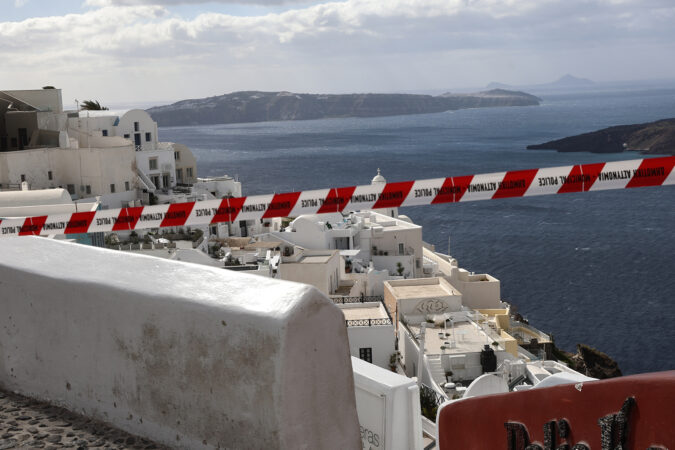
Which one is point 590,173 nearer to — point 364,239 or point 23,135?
point 364,239

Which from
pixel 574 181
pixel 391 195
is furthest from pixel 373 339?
pixel 574 181

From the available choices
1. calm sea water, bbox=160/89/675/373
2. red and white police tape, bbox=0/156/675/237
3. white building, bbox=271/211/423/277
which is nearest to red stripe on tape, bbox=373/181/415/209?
red and white police tape, bbox=0/156/675/237

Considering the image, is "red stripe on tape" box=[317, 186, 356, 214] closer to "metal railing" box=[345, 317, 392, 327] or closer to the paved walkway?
the paved walkway

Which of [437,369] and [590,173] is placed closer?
[590,173]

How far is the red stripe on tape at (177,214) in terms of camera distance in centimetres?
816

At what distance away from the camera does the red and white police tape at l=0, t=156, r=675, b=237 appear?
21.5 feet

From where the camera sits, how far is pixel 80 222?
865 centimetres

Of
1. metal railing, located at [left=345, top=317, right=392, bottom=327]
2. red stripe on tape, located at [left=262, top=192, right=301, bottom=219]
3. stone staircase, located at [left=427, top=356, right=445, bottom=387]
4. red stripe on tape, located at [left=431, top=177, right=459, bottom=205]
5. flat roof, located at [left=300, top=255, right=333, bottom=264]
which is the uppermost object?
red stripe on tape, located at [left=431, top=177, right=459, bottom=205]

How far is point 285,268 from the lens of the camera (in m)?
26.2

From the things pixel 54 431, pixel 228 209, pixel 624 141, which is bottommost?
pixel 624 141

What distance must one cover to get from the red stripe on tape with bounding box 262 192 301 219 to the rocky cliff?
135m

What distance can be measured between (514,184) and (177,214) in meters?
3.41

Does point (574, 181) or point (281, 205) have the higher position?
point (574, 181)

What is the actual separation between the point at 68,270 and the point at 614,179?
4.27 m
